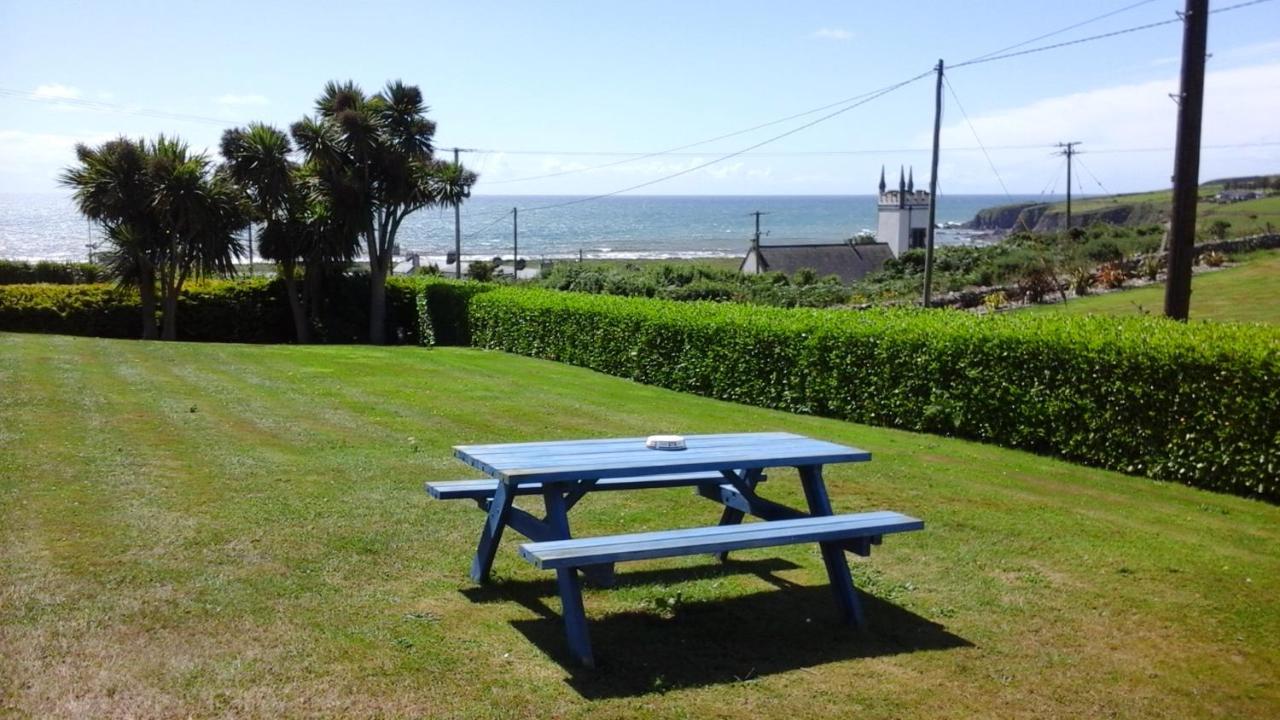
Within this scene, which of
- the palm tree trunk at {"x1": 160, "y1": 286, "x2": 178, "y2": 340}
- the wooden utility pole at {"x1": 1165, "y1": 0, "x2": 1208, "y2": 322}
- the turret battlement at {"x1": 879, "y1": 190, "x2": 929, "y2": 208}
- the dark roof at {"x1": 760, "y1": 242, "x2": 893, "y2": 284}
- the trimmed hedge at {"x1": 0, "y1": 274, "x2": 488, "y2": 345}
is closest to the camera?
the wooden utility pole at {"x1": 1165, "y1": 0, "x2": 1208, "y2": 322}

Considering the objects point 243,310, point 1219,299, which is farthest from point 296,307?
point 1219,299

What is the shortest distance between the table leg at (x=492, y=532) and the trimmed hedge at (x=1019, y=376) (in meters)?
6.53

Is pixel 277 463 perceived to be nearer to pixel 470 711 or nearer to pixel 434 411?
pixel 434 411

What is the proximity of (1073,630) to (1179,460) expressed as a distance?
15.0ft

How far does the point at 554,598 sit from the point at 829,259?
60102 mm

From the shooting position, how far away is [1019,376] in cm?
1082

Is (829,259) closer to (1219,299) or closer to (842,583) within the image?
(1219,299)

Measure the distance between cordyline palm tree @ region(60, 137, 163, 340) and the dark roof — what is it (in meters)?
39.4

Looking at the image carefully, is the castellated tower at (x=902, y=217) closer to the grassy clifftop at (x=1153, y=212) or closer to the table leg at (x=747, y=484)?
the grassy clifftop at (x=1153, y=212)

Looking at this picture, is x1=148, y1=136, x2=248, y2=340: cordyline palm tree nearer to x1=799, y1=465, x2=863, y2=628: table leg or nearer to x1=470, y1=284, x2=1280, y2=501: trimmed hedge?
x1=470, y1=284, x2=1280, y2=501: trimmed hedge

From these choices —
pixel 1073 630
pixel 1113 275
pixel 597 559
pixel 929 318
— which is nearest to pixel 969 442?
pixel 929 318

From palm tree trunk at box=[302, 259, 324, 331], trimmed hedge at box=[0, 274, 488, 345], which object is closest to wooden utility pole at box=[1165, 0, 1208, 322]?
trimmed hedge at box=[0, 274, 488, 345]

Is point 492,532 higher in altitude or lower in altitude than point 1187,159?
lower

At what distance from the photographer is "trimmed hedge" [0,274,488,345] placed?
2425 cm
